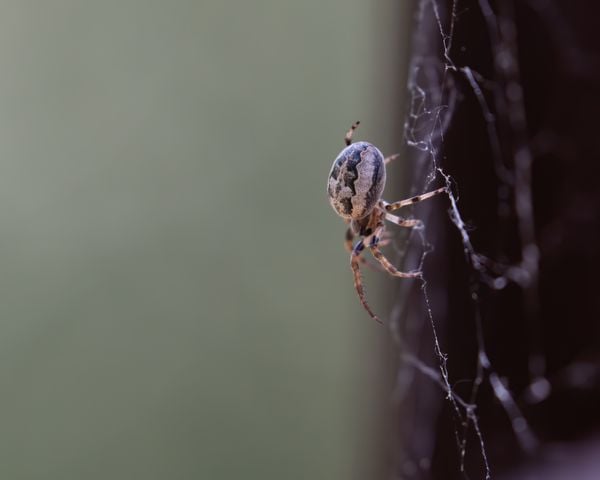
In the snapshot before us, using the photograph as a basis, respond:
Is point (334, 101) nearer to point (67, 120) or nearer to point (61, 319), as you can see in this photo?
point (67, 120)

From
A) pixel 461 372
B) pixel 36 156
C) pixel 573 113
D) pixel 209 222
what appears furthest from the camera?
pixel 209 222

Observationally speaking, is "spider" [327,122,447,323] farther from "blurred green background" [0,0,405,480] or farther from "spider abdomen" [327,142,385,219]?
"blurred green background" [0,0,405,480]

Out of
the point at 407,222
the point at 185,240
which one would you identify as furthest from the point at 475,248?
the point at 185,240

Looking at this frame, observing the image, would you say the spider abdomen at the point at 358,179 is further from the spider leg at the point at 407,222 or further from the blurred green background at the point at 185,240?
the blurred green background at the point at 185,240

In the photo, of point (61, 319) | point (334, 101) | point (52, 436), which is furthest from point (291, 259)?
point (52, 436)

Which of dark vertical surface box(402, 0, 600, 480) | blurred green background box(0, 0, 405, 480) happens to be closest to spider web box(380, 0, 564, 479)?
dark vertical surface box(402, 0, 600, 480)

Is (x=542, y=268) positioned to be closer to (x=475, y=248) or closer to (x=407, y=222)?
(x=475, y=248)

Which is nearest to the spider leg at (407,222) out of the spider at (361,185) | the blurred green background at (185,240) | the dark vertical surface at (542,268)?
the spider at (361,185)
